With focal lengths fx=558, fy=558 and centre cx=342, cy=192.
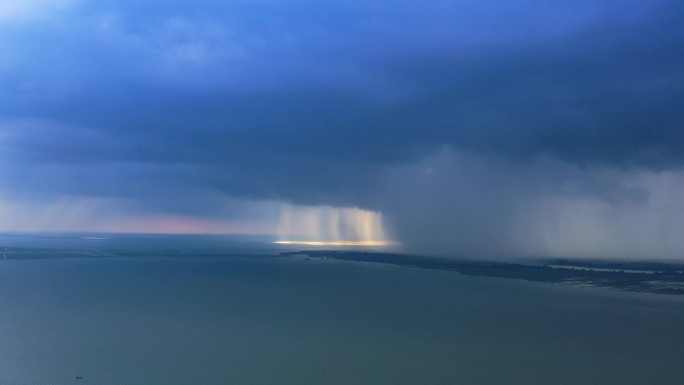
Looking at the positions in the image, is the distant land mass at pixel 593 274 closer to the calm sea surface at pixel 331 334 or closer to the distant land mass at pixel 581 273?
the distant land mass at pixel 581 273

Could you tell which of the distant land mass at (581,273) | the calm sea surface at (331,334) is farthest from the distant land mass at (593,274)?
the calm sea surface at (331,334)

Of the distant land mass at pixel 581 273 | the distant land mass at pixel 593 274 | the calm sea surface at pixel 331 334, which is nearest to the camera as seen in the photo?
the calm sea surface at pixel 331 334

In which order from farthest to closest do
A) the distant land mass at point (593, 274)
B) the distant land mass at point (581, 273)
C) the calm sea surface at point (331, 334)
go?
1. the distant land mass at point (581, 273)
2. the distant land mass at point (593, 274)
3. the calm sea surface at point (331, 334)

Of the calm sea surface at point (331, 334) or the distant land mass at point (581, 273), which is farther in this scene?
the distant land mass at point (581, 273)

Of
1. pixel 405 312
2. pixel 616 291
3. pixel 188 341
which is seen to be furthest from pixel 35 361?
pixel 616 291

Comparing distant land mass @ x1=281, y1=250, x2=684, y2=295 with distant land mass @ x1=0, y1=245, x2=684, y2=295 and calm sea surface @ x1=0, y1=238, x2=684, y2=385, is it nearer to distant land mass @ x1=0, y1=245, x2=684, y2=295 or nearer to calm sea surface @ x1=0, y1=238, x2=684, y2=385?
distant land mass @ x1=0, y1=245, x2=684, y2=295

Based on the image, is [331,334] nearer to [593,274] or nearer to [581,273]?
[593,274]

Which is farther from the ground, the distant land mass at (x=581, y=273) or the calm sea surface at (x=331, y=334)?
the distant land mass at (x=581, y=273)

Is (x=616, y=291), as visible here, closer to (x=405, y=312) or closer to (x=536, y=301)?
(x=536, y=301)
